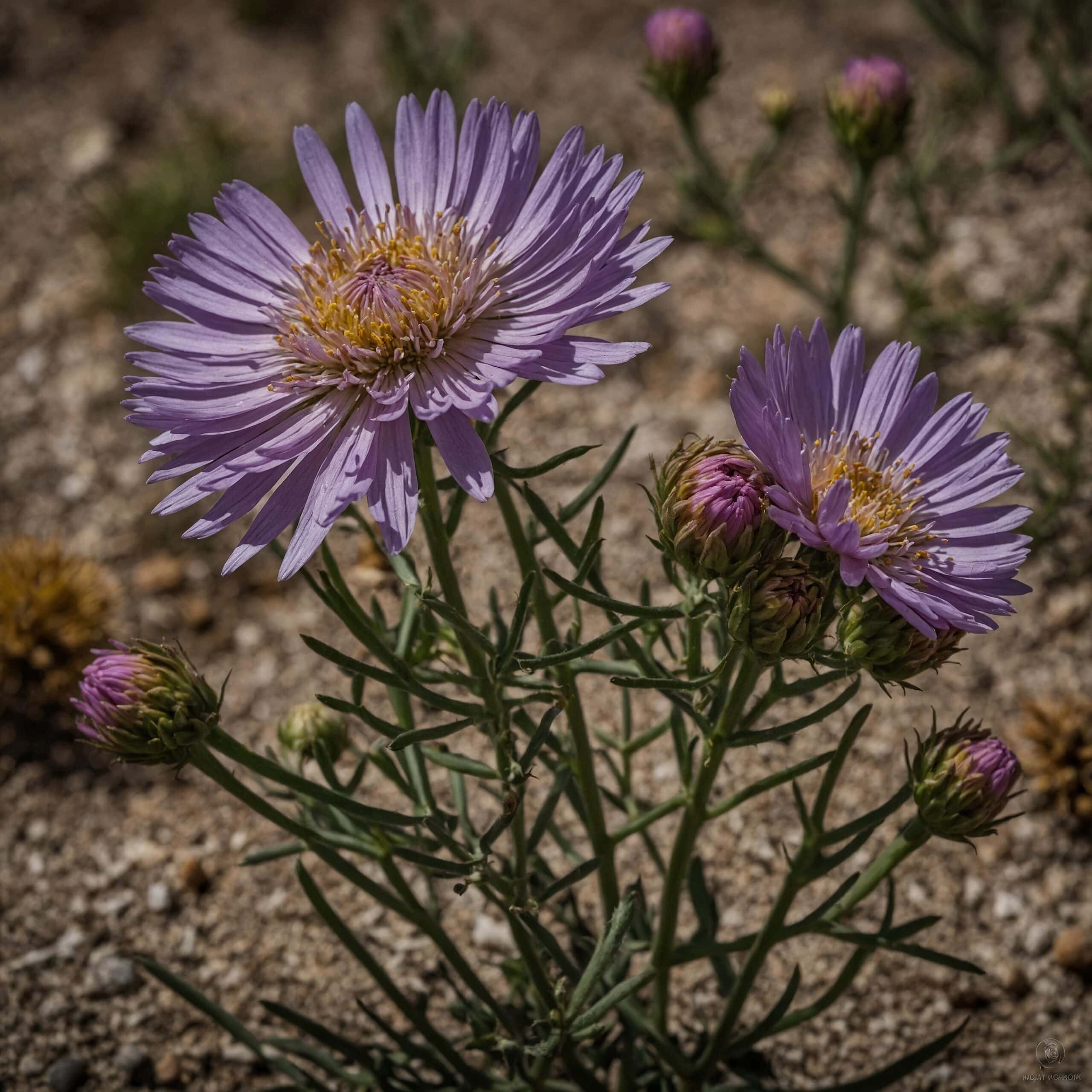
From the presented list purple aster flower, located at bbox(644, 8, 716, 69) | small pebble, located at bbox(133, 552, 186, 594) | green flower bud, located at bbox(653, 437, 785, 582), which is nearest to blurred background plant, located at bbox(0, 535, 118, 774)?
small pebble, located at bbox(133, 552, 186, 594)

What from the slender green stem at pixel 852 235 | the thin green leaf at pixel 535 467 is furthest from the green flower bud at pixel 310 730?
the slender green stem at pixel 852 235

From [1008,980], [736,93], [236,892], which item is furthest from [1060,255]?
[236,892]

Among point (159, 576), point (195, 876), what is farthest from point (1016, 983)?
point (159, 576)

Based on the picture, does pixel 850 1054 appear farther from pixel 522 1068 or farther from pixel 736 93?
pixel 736 93

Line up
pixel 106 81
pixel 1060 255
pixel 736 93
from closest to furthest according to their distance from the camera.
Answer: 1. pixel 1060 255
2. pixel 736 93
3. pixel 106 81

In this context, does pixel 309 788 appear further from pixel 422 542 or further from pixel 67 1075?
pixel 422 542

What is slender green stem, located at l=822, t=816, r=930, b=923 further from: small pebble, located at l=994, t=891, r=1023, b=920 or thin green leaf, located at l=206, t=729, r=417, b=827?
small pebble, located at l=994, t=891, r=1023, b=920
